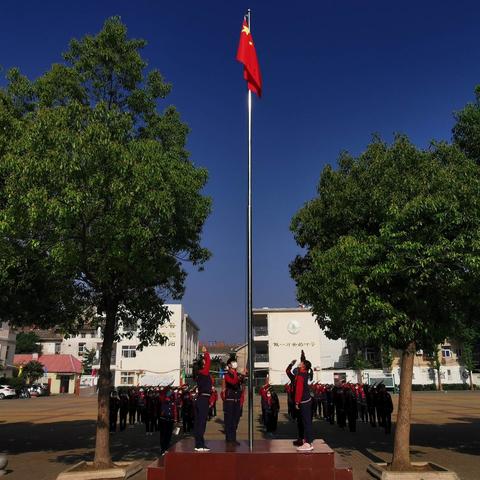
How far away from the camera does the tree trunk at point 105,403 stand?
39.2 ft

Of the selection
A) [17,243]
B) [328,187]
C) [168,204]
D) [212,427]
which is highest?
[328,187]

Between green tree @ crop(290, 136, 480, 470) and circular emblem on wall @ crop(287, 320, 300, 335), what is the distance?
4701cm

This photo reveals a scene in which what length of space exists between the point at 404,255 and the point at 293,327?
5007cm

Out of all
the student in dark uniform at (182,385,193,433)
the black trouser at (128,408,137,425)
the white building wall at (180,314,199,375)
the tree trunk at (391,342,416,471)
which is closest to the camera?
the tree trunk at (391,342,416,471)

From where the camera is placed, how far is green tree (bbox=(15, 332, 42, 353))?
8600 centimetres

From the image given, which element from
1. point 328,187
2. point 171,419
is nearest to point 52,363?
point 171,419

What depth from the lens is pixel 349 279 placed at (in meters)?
10.8

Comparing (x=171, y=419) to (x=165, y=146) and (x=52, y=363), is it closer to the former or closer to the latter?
(x=165, y=146)

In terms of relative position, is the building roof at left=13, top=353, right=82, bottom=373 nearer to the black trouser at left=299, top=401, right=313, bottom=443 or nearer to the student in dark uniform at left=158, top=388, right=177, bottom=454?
the student in dark uniform at left=158, top=388, right=177, bottom=454

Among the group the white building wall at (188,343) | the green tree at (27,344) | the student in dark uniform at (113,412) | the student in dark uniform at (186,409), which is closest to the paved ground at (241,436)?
the student in dark uniform at (113,412)

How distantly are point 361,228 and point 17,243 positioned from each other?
7.70m

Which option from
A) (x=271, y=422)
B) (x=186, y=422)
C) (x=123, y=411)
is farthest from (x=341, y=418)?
(x=123, y=411)

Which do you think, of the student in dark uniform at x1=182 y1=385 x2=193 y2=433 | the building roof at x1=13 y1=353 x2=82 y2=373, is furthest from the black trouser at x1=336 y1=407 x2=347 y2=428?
the building roof at x1=13 y1=353 x2=82 y2=373

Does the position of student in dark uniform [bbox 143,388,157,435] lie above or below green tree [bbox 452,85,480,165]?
below
